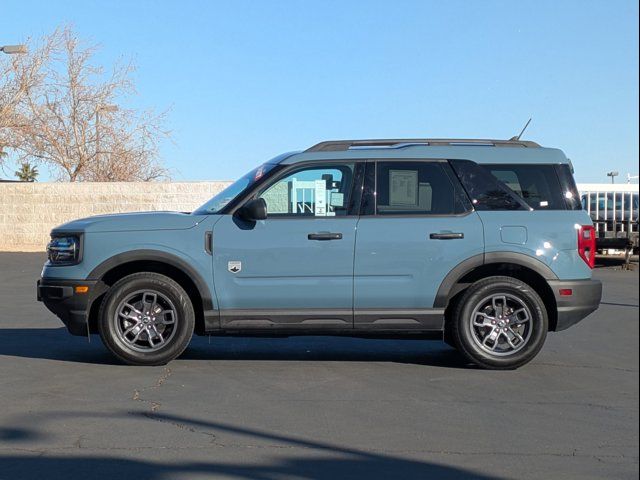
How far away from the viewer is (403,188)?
819cm

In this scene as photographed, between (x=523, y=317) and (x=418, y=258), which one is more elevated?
(x=418, y=258)

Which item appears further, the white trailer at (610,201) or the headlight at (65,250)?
the white trailer at (610,201)

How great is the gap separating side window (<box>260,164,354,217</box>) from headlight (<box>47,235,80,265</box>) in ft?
5.89

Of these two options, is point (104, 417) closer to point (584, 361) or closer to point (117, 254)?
point (117, 254)

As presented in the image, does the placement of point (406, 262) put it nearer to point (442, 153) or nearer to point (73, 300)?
point (442, 153)

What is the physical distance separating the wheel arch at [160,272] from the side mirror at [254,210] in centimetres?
70

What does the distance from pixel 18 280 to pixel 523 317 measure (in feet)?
43.1

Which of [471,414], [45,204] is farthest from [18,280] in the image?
[471,414]

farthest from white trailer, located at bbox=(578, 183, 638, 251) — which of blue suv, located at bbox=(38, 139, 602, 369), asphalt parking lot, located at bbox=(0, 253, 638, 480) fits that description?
blue suv, located at bbox=(38, 139, 602, 369)

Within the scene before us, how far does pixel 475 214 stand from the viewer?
26.4 feet

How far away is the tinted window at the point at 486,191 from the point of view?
811 centimetres

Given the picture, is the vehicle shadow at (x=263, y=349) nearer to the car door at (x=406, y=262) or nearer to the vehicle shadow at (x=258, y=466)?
the car door at (x=406, y=262)

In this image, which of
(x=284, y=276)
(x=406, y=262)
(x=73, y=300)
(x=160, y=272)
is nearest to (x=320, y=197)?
(x=284, y=276)

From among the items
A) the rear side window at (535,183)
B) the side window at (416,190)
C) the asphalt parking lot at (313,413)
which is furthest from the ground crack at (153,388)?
Answer: the rear side window at (535,183)
